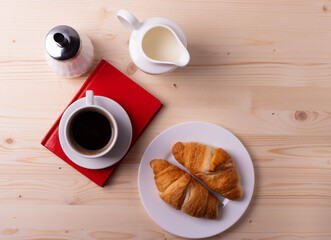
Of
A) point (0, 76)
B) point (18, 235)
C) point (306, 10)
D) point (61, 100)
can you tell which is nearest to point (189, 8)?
point (306, 10)

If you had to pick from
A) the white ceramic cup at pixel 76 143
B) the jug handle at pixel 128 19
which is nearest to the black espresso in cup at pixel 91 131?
the white ceramic cup at pixel 76 143

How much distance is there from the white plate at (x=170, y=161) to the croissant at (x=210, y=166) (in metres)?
0.04

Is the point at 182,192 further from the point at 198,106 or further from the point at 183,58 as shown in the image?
the point at 183,58

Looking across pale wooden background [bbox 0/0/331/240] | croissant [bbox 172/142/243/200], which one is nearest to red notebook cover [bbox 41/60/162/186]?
pale wooden background [bbox 0/0/331/240]

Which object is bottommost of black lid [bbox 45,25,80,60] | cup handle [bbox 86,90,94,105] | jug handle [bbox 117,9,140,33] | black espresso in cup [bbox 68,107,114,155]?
black espresso in cup [bbox 68,107,114,155]

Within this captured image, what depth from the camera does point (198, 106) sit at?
1.02m

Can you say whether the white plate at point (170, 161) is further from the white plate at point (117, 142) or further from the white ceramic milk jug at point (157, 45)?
the white ceramic milk jug at point (157, 45)

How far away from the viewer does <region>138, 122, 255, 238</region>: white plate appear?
980mm

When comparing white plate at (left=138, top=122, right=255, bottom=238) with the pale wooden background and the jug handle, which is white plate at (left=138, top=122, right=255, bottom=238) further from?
the jug handle

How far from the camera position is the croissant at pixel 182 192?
936 millimetres

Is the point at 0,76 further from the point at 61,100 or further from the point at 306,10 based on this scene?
the point at 306,10

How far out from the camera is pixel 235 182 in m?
0.95

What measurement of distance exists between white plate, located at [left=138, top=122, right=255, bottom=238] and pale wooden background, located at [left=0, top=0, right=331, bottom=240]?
0.12 ft

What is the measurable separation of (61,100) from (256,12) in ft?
2.11
